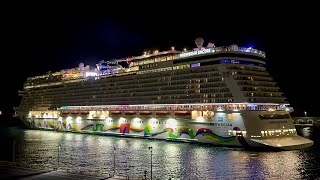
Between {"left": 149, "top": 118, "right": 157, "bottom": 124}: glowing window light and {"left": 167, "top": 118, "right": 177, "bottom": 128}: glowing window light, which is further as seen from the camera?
{"left": 149, "top": 118, "right": 157, "bottom": 124}: glowing window light

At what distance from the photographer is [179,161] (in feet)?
124

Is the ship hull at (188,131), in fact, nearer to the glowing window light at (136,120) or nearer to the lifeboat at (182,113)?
the glowing window light at (136,120)

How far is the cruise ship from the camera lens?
46.8 meters

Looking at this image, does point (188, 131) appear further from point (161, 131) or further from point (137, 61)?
point (137, 61)

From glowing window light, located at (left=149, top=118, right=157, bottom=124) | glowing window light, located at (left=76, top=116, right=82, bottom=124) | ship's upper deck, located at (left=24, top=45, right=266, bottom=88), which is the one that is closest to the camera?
ship's upper deck, located at (left=24, top=45, right=266, bottom=88)

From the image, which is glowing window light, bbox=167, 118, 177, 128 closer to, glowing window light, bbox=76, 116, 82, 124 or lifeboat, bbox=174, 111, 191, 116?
lifeboat, bbox=174, 111, 191, 116

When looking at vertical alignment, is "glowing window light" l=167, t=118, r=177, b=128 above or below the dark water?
above

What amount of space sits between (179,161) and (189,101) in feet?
58.7

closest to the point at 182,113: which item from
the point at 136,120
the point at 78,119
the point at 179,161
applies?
the point at 136,120

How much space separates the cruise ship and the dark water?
2.89 m

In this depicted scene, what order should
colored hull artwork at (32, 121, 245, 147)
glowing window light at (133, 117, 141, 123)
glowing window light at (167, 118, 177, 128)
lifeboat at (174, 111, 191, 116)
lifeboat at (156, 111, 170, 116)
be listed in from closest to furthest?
1. colored hull artwork at (32, 121, 245, 147)
2. lifeboat at (174, 111, 191, 116)
3. glowing window light at (167, 118, 177, 128)
4. lifeboat at (156, 111, 170, 116)
5. glowing window light at (133, 117, 141, 123)

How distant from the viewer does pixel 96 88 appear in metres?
76.8

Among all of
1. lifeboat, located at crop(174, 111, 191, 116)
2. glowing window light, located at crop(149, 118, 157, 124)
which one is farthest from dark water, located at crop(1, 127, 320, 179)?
glowing window light, located at crop(149, 118, 157, 124)

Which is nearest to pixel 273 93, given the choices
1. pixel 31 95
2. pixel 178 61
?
pixel 178 61
